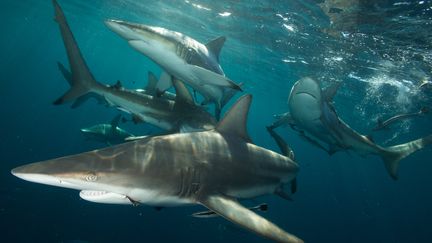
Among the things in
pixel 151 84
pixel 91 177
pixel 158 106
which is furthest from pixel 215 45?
pixel 91 177

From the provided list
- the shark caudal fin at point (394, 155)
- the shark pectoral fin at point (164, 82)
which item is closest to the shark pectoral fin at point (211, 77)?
the shark pectoral fin at point (164, 82)

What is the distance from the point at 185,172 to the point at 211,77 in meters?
2.54

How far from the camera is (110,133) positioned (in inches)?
538

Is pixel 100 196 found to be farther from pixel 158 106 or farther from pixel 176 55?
pixel 158 106

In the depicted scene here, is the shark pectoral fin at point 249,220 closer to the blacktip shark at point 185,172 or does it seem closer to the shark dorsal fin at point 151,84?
the blacktip shark at point 185,172

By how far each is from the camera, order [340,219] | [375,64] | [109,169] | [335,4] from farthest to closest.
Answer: [340,219] < [375,64] < [335,4] < [109,169]

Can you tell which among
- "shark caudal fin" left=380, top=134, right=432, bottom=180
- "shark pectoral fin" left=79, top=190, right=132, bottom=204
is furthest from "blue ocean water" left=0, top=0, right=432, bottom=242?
"shark pectoral fin" left=79, top=190, right=132, bottom=204

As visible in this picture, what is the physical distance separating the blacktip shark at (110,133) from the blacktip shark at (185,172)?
9324 mm

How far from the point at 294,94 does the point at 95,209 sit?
16312 mm

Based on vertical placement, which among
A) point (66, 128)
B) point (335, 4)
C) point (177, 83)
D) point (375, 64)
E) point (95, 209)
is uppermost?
point (335, 4)

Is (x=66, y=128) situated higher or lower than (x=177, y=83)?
lower

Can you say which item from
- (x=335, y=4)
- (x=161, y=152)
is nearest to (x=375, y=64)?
(x=335, y=4)

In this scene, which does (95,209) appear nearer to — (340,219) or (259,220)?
(259,220)

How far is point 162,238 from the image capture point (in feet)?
61.5
